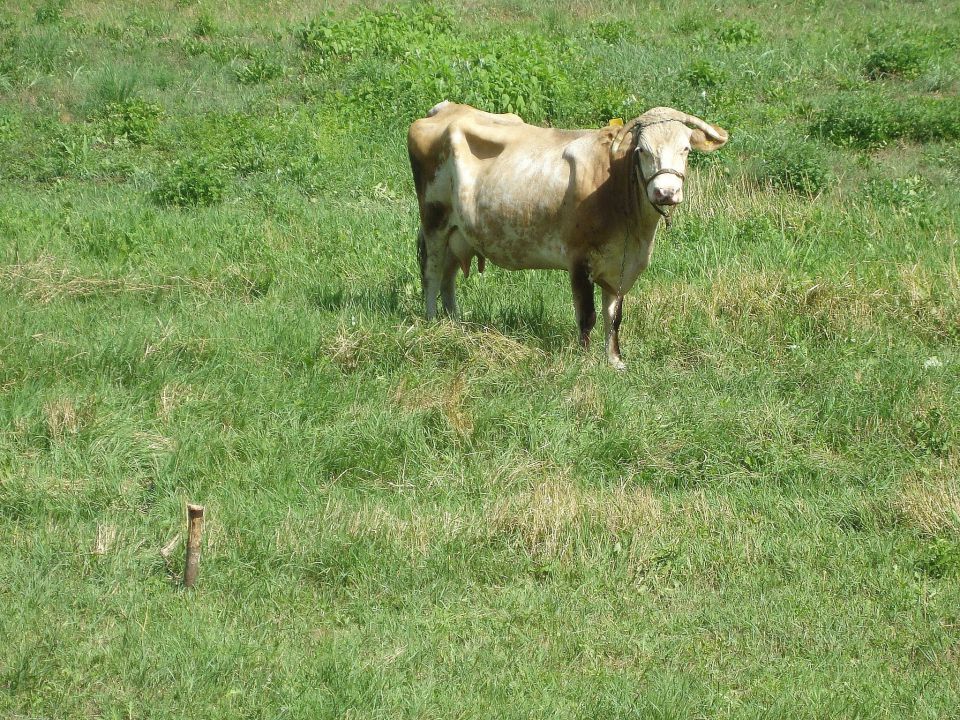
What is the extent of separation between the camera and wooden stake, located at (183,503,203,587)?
215 inches

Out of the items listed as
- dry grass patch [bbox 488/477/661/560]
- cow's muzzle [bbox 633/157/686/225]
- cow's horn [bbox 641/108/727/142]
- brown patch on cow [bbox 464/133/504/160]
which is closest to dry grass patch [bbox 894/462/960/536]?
dry grass patch [bbox 488/477/661/560]

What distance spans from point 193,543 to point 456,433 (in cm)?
207

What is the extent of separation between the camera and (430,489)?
671cm

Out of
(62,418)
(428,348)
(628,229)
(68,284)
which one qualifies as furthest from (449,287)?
(62,418)

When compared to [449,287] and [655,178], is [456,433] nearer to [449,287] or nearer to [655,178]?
[655,178]

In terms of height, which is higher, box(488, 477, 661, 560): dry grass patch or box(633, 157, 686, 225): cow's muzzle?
box(633, 157, 686, 225): cow's muzzle

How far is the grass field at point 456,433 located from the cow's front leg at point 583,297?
1.08 feet

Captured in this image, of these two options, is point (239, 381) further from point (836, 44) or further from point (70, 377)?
point (836, 44)

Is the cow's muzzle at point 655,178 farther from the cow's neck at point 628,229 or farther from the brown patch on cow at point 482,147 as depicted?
the brown patch on cow at point 482,147

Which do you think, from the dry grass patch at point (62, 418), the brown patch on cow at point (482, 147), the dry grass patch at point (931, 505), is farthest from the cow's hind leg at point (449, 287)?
the dry grass patch at point (931, 505)

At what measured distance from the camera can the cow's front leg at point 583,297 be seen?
27.6 ft

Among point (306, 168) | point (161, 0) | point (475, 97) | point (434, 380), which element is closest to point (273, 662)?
point (434, 380)

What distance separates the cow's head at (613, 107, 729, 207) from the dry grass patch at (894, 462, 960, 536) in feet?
7.05

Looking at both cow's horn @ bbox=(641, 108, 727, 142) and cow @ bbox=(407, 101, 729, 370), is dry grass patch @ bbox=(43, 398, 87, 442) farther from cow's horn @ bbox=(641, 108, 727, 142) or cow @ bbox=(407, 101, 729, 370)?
cow's horn @ bbox=(641, 108, 727, 142)
